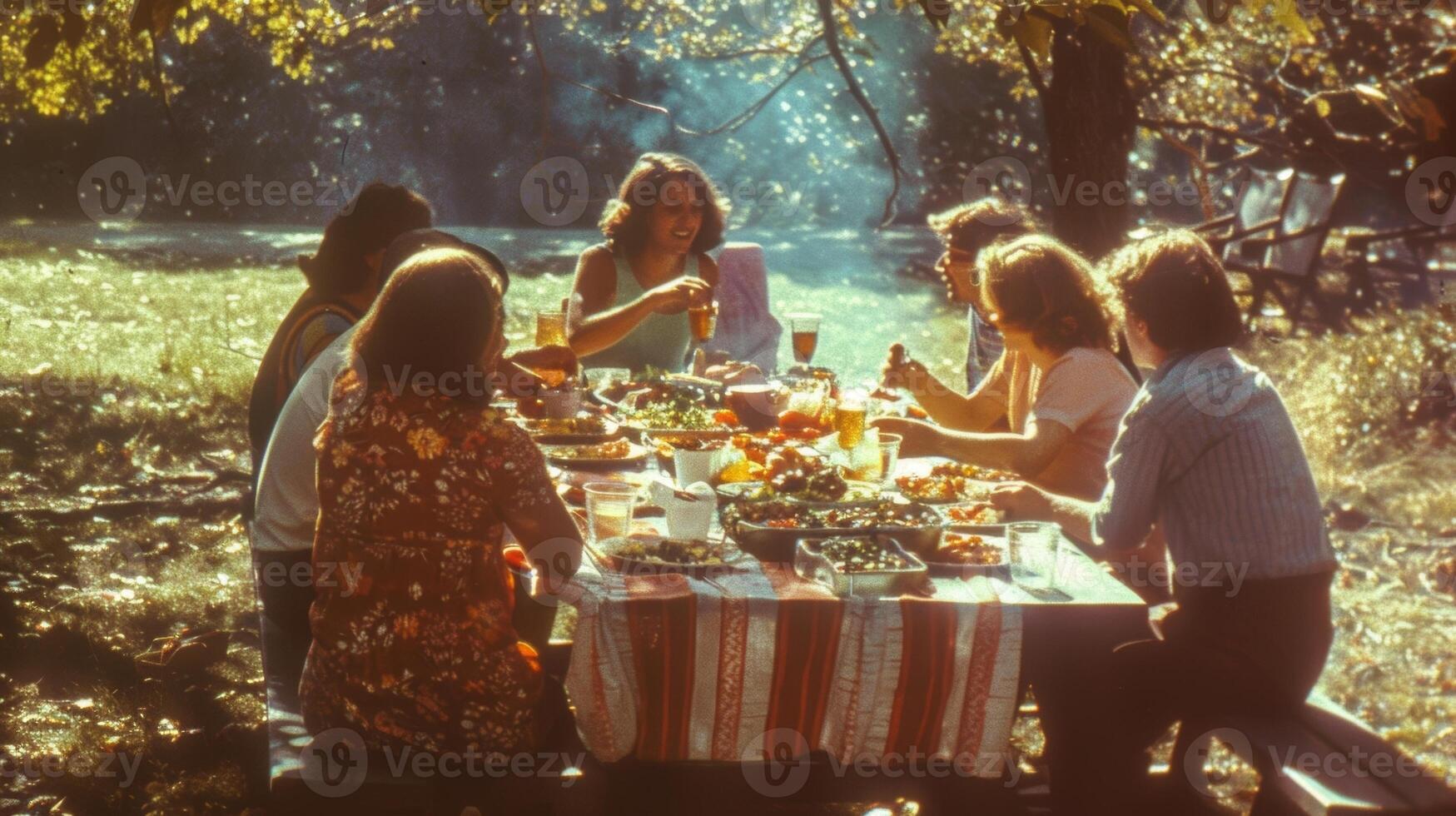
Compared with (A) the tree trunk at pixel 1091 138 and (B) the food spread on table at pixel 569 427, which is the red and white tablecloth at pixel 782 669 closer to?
(B) the food spread on table at pixel 569 427

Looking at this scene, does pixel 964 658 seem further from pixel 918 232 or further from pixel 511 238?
pixel 918 232

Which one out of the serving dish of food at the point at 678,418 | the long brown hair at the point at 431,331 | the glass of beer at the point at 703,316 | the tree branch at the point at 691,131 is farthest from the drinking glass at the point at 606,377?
the long brown hair at the point at 431,331

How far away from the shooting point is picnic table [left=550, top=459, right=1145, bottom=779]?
2.73 m

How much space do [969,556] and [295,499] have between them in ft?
6.07

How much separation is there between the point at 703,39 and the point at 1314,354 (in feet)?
21.7

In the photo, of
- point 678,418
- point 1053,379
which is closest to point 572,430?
point 678,418

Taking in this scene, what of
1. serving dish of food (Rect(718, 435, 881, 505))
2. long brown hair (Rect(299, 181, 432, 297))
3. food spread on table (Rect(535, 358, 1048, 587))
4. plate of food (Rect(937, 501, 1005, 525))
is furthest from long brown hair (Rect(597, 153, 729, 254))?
plate of food (Rect(937, 501, 1005, 525))

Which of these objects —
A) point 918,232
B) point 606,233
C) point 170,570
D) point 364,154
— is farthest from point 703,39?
point 918,232

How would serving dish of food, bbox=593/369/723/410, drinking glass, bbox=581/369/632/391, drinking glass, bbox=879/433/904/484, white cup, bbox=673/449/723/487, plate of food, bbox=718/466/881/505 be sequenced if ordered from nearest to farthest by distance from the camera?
plate of food, bbox=718/466/881/505
white cup, bbox=673/449/723/487
drinking glass, bbox=879/433/904/484
serving dish of food, bbox=593/369/723/410
drinking glass, bbox=581/369/632/391

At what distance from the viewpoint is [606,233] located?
20.4 feet

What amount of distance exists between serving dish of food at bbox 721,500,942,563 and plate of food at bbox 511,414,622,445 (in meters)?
1.17

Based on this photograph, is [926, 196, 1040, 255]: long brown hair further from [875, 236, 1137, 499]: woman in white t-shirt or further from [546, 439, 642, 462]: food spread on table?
[546, 439, 642, 462]: food spread on table

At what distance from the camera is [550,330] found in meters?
5.21

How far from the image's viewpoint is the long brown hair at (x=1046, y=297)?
4047 millimetres
